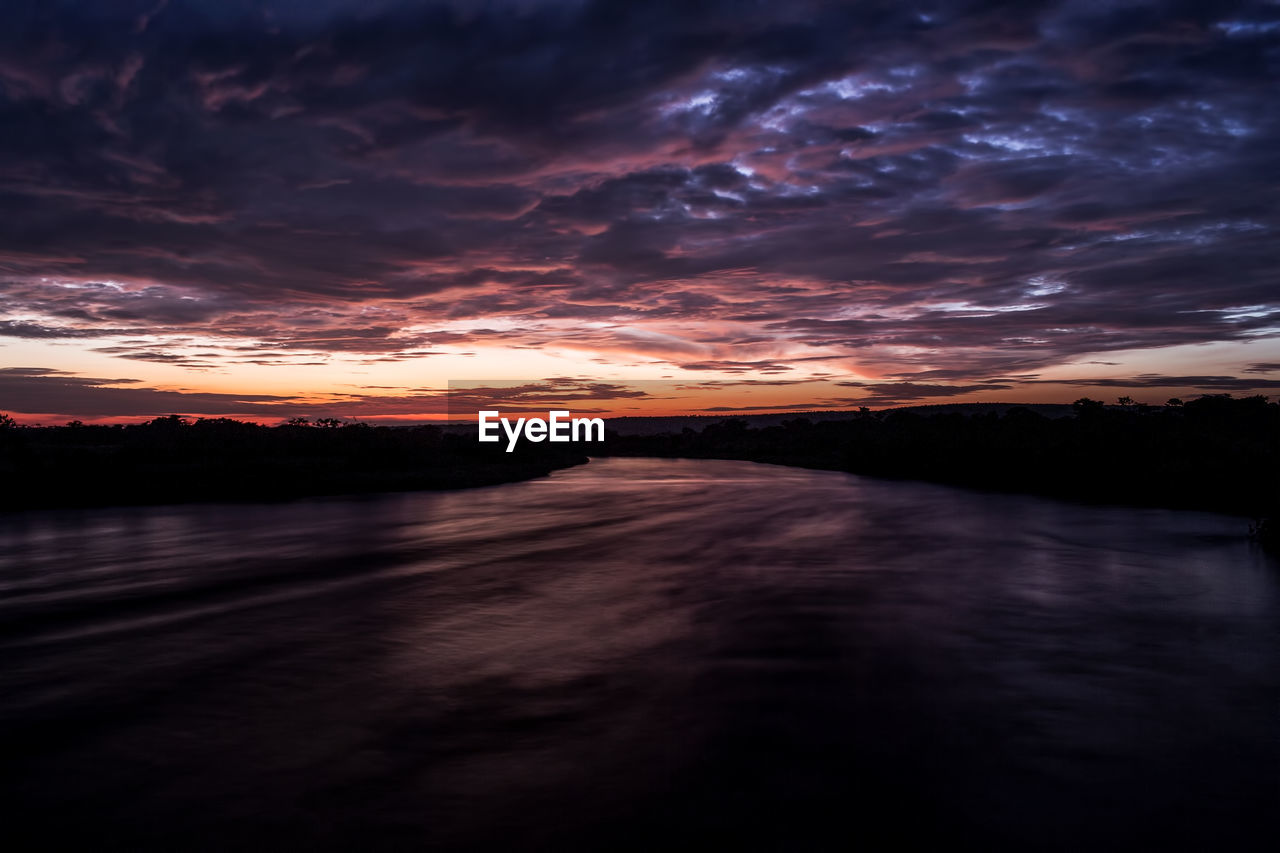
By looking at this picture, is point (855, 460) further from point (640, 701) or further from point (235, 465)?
point (640, 701)

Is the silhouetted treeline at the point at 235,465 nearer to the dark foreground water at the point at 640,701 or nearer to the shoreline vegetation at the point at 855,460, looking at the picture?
the shoreline vegetation at the point at 855,460

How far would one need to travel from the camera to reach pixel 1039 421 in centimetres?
6556

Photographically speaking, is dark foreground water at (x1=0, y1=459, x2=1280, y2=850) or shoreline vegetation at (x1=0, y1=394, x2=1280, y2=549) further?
shoreline vegetation at (x1=0, y1=394, x2=1280, y2=549)

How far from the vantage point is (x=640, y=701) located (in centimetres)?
1018

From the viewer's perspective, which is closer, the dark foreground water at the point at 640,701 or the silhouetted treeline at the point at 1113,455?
the dark foreground water at the point at 640,701

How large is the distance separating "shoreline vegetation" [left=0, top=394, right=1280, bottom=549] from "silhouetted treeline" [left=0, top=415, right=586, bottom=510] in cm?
9

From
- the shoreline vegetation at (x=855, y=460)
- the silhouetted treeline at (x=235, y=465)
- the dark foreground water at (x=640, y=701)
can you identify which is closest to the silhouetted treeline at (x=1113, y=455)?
the shoreline vegetation at (x=855, y=460)

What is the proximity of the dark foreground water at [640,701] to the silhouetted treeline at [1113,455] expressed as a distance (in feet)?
47.1

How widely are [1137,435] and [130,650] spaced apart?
50.6m

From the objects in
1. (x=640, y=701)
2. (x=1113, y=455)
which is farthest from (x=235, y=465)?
(x=1113, y=455)

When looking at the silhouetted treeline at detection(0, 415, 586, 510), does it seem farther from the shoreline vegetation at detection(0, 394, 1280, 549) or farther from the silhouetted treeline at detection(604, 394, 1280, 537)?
the silhouetted treeline at detection(604, 394, 1280, 537)

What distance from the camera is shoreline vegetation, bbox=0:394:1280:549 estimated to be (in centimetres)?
3606

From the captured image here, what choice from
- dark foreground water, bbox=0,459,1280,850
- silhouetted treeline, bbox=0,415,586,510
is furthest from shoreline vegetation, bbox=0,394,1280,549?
dark foreground water, bbox=0,459,1280,850

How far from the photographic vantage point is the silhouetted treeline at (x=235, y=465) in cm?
3750
